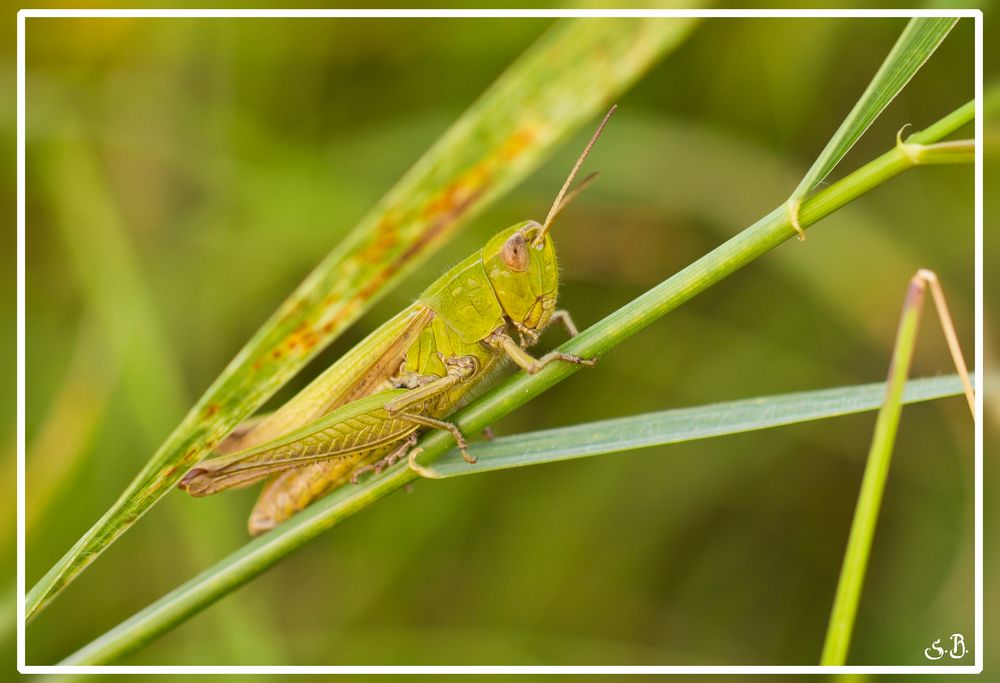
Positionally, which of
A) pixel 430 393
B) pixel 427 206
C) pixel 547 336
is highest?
pixel 547 336

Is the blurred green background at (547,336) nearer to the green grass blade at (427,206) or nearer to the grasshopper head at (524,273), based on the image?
the grasshopper head at (524,273)

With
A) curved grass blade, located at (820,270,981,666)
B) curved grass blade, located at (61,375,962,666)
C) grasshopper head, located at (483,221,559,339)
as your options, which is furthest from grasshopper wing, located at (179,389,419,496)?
curved grass blade, located at (820,270,981,666)

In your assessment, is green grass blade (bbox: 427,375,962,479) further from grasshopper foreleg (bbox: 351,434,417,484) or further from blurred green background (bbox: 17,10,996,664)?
blurred green background (bbox: 17,10,996,664)

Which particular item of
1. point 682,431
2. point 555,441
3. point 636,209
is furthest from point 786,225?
point 636,209

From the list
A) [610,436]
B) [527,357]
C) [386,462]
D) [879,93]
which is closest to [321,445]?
[386,462]

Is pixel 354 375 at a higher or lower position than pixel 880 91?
lower

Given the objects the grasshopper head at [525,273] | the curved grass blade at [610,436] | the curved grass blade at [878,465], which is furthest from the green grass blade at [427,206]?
the curved grass blade at [878,465]

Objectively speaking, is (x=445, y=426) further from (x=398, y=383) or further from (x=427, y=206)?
(x=427, y=206)
